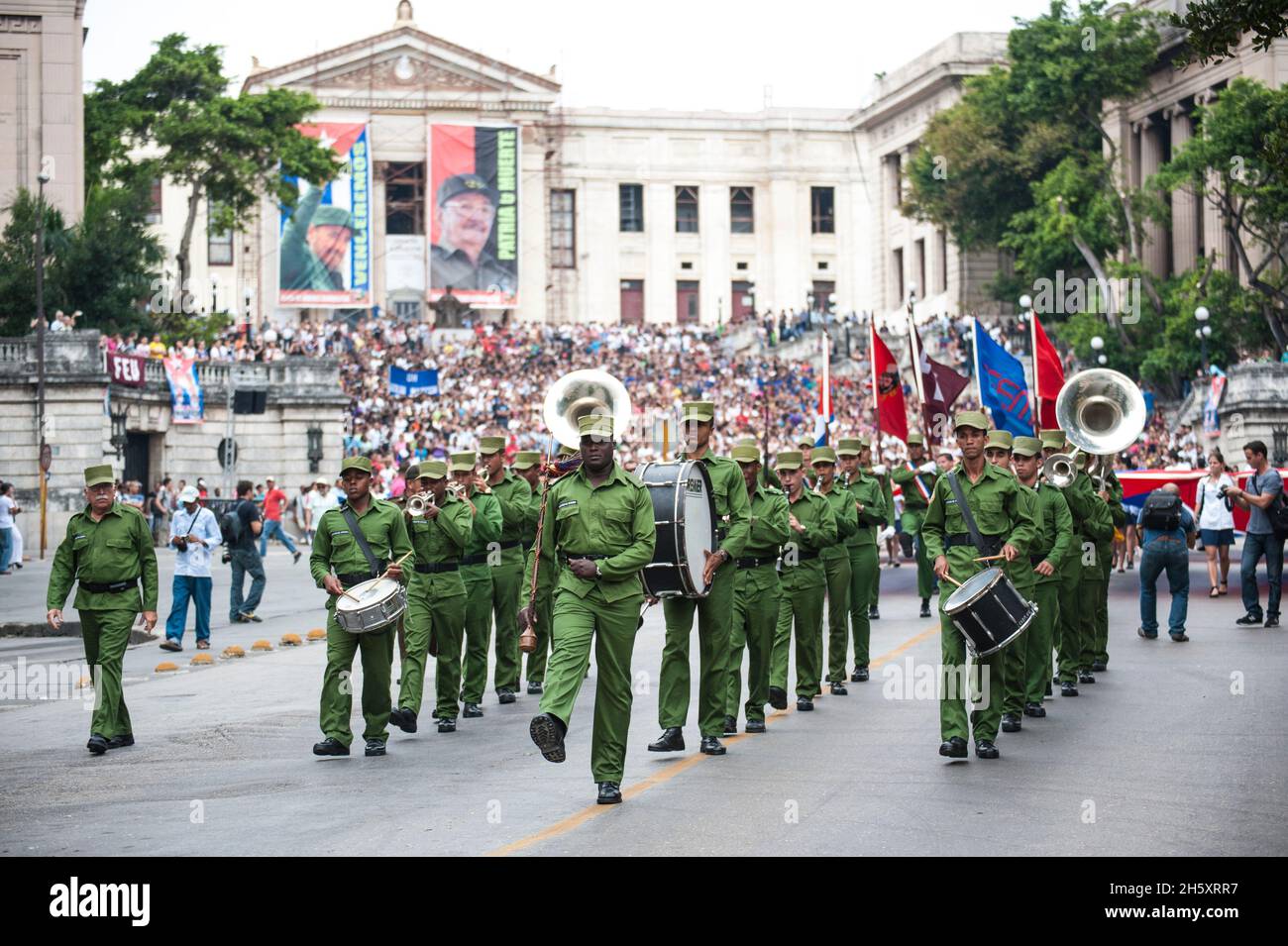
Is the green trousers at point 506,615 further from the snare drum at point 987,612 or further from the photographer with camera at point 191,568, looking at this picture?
the photographer with camera at point 191,568

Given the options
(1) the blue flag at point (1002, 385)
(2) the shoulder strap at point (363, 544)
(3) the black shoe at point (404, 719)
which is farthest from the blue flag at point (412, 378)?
(2) the shoulder strap at point (363, 544)

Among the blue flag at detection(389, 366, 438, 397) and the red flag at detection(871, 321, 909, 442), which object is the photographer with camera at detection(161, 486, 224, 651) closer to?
the red flag at detection(871, 321, 909, 442)

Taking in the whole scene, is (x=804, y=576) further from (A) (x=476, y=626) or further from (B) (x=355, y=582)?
(B) (x=355, y=582)

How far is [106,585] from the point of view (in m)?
13.5

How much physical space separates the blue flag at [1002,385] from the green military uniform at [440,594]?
38.4 ft

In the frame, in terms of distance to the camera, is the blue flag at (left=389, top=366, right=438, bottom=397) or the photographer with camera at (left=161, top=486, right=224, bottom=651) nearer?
the photographer with camera at (left=161, top=486, right=224, bottom=651)

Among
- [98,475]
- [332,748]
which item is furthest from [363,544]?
[98,475]

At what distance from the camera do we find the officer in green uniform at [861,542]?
1692 cm

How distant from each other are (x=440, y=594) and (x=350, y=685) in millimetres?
1597

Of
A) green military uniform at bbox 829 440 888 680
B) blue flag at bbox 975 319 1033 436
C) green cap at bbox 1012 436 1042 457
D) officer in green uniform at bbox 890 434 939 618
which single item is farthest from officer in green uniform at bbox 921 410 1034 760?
blue flag at bbox 975 319 1033 436

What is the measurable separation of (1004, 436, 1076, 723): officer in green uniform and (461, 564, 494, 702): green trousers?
3924mm

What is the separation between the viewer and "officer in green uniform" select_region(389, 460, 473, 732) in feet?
45.7
